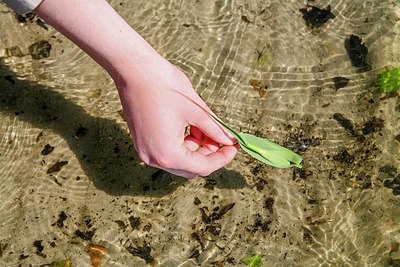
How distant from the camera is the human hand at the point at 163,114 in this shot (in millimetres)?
2760

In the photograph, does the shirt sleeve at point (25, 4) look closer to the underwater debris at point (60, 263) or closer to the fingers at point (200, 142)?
the fingers at point (200, 142)

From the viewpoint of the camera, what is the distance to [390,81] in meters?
4.46

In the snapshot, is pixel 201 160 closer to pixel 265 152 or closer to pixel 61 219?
pixel 265 152

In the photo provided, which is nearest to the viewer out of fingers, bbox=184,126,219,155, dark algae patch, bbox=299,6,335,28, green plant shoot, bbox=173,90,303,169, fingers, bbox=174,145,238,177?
fingers, bbox=174,145,238,177

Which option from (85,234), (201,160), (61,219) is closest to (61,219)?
(61,219)

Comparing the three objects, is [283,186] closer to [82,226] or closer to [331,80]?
[331,80]

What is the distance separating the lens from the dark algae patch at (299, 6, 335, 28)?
480 cm

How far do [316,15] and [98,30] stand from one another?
9.22ft

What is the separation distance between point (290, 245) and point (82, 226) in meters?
1.70

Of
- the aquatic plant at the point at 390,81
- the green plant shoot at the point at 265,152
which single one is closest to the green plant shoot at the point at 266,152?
the green plant shoot at the point at 265,152

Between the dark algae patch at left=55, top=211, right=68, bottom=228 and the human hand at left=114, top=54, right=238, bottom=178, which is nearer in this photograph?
the human hand at left=114, top=54, right=238, bottom=178

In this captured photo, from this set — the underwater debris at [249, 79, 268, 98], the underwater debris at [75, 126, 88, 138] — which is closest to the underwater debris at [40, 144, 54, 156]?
the underwater debris at [75, 126, 88, 138]

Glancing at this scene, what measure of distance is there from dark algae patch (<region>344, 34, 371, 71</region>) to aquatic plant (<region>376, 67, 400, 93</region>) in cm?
19

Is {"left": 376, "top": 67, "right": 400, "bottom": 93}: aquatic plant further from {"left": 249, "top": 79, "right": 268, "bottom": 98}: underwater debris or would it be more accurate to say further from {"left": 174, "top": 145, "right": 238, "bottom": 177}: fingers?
{"left": 174, "top": 145, "right": 238, "bottom": 177}: fingers
